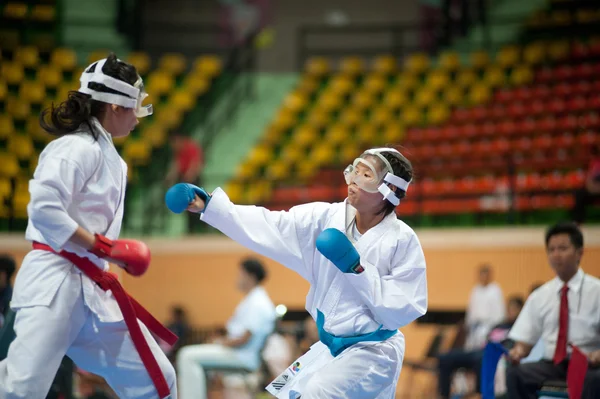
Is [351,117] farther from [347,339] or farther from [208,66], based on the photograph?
[347,339]

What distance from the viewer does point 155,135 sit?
13.5 metres

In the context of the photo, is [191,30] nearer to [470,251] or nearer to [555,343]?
[470,251]

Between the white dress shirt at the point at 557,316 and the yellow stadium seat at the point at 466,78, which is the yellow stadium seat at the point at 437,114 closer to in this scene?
the yellow stadium seat at the point at 466,78

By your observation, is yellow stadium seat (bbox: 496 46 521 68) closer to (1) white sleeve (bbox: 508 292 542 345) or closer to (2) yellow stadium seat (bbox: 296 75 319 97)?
(2) yellow stadium seat (bbox: 296 75 319 97)

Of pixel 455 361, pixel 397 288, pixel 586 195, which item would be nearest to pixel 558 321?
pixel 397 288

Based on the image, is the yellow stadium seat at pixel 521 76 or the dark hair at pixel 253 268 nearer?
the dark hair at pixel 253 268

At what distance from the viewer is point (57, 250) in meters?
3.12

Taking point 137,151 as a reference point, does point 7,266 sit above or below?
below

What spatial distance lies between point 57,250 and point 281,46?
45.4ft

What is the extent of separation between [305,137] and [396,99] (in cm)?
182

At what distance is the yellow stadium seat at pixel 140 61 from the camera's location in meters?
14.6

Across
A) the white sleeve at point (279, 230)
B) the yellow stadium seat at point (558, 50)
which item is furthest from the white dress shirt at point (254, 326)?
the yellow stadium seat at point (558, 50)

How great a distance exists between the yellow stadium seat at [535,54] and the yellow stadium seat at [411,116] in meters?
2.20

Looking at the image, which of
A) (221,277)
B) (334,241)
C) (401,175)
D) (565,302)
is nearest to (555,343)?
(565,302)
